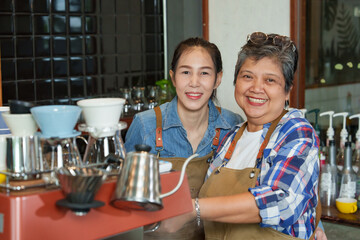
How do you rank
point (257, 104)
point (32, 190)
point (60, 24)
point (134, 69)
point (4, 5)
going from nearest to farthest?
1. point (32, 190)
2. point (257, 104)
3. point (4, 5)
4. point (60, 24)
5. point (134, 69)

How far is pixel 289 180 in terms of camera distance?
6.44 ft

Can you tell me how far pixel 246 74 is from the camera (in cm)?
227

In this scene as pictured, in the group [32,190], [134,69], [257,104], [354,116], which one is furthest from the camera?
[134,69]

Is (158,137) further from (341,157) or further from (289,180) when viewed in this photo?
(341,157)

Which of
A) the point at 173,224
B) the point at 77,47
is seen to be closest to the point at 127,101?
the point at 77,47

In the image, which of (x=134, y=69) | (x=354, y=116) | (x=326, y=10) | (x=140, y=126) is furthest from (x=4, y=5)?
(x=354, y=116)

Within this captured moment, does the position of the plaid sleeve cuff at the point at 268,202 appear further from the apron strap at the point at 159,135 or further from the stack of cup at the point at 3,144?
the stack of cup at the point at 3,144

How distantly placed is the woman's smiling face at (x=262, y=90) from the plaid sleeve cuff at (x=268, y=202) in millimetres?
375

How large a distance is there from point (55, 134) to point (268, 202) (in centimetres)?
80

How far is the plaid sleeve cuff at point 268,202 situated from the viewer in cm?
194

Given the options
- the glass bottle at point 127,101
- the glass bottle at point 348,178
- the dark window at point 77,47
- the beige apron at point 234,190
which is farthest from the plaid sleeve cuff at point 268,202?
the dark window at point 77,47

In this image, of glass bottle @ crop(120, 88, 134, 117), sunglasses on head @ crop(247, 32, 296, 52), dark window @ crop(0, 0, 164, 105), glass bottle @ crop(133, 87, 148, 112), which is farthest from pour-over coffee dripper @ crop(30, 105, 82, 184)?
glass bottle @ crop(133, 87, 148, 112)

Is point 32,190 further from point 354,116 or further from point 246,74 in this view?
point 354,116

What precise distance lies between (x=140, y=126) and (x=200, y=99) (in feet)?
1.00
